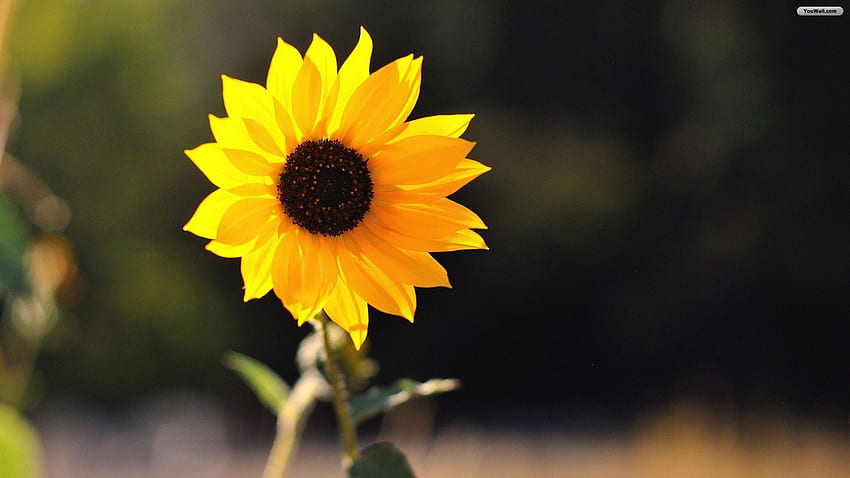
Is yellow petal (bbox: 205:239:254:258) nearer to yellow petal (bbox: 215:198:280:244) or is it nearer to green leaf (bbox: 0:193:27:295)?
yellow petal (bbox: 215:198:280:244)

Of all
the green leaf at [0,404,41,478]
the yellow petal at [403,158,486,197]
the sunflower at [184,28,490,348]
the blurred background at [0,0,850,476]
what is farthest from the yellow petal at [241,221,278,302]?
the blurred background at [0,0,850,476]

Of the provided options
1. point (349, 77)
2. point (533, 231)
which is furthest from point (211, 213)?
point (533, 231)

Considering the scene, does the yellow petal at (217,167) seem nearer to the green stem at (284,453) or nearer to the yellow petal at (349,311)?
the yellow petal at (349,311)

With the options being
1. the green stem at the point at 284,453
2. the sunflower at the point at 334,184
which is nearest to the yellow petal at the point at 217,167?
the sunflower at the point at 334,184

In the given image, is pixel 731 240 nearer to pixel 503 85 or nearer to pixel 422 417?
pixel 503 85

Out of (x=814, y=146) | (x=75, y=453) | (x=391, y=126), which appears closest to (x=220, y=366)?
(x=75, y=453)

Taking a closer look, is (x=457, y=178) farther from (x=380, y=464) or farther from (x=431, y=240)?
(x=380, y=464)
